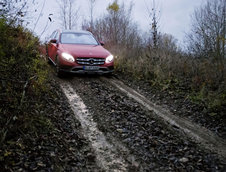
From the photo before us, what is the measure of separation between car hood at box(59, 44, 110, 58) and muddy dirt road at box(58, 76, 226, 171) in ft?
6.01

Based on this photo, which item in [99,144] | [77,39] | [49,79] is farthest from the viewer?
[77,39]

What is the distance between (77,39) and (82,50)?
125 cm

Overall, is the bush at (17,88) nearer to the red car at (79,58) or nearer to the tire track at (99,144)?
the tire track at (99,144)

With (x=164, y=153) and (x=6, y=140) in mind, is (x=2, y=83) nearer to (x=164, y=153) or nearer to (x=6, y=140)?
(x=6, y=140)

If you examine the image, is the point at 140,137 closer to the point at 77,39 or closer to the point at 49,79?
the point at 49,79

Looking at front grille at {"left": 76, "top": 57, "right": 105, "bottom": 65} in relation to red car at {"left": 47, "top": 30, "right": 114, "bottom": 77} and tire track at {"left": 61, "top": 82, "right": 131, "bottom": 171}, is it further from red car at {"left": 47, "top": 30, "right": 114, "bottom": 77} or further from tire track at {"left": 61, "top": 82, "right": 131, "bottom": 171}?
tire track at {"left": 61, "top": 82, "right": 131, "bottom": 171}

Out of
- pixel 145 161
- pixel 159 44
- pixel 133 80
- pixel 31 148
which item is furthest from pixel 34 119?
pixel 159 44

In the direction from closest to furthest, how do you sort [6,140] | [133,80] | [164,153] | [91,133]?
1. [6,140]
2. [164,153]
3. [91,133]
4. [133,80]

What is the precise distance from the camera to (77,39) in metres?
8.36

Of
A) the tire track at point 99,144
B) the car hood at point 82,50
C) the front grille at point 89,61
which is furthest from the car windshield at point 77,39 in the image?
the tire track at point 99,144

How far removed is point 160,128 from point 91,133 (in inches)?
58.1

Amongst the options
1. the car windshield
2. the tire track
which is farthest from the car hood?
the tire track

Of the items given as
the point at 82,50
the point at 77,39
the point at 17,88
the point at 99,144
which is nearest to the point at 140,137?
the point at 99,144

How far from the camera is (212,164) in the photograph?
2.94 m
